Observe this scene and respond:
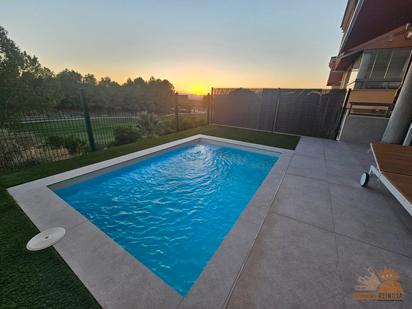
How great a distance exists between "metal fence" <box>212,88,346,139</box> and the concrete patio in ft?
16.5

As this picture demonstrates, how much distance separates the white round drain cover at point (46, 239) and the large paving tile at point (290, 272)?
212 centimetres

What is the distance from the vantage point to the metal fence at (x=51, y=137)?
4258mm

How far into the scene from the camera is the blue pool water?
233cm

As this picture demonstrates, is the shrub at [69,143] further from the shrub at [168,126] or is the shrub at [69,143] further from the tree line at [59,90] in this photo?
the shrub at [168,126]

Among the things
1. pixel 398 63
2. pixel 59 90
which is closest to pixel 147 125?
pixel 398 63

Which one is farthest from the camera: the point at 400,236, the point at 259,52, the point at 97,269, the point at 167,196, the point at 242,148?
the point at 259,52

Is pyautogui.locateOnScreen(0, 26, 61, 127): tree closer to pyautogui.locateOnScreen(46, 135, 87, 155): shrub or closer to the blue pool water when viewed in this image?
pyautogui.locateOnScreen(46, 135, 87, 155): shrub

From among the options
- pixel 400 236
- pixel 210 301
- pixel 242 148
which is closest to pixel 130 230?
pixel 210 301

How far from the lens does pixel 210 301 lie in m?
1.37

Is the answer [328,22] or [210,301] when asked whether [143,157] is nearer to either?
[210,301]

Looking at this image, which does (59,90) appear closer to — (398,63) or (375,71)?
(375,71)

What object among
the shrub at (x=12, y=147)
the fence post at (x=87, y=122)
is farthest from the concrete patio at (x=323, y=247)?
the shrub at (x=12, y=147)

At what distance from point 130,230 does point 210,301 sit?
6.20 feet

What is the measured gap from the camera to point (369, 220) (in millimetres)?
2412
